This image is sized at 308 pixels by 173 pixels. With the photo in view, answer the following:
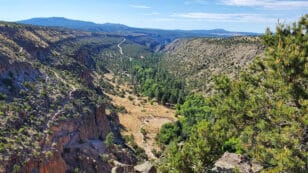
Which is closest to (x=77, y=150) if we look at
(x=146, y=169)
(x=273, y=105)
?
(x=146, y=169)

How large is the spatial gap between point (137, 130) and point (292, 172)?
5675cm

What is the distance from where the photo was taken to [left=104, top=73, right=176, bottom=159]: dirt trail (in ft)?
225

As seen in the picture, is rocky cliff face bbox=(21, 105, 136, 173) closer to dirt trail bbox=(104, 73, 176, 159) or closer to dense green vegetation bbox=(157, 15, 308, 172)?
dirt trail bbox=(104, 73, 176, 159)

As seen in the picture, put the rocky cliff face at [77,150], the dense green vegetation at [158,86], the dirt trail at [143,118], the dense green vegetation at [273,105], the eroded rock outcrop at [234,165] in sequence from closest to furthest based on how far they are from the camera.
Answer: the dense green vegetation at [273,105] → the eroded rock outcrop at [234,165] → the rocky cliff face at [77,150] → the dirt trail at [143,118] → the dense green vegetation at [158,86]

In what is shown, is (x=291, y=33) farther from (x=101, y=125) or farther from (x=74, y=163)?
(x=101, y=125)

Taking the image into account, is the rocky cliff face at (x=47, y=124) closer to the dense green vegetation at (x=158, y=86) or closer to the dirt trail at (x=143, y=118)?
the dirt trail at (x=143, y=118)

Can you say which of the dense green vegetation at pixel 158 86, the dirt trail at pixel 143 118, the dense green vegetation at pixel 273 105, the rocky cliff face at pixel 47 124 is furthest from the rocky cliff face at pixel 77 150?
the dense green vegetation at pixel 158 86

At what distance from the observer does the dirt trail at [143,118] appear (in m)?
68.6

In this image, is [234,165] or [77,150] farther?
[77,150]

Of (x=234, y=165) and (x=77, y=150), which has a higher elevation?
(x=234, y=165)

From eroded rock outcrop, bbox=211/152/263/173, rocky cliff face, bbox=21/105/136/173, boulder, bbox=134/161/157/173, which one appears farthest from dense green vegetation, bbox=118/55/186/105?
eroded rock outcrop, bbox=211/152/263/173

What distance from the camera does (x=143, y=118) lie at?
84.6 metres

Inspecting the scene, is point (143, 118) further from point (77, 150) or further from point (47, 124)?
point (47, 124)

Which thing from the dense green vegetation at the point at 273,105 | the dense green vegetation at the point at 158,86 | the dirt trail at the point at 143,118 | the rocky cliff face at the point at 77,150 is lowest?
the dirt trail at the point at 143,118
